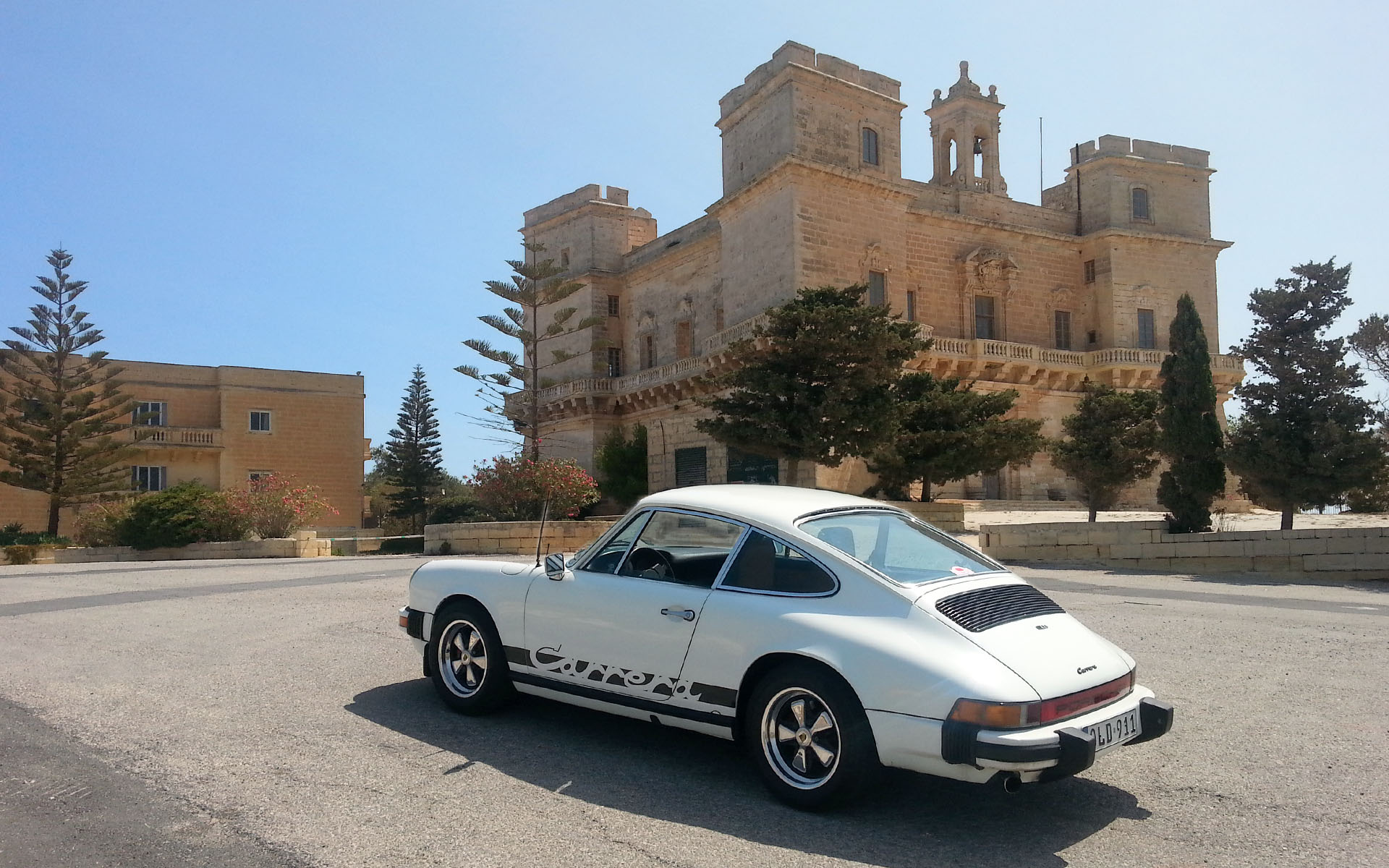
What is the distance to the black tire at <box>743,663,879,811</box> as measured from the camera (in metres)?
3.71

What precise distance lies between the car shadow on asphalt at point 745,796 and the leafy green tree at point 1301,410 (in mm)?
14328

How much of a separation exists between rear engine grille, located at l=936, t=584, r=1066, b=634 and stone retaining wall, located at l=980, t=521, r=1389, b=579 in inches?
492

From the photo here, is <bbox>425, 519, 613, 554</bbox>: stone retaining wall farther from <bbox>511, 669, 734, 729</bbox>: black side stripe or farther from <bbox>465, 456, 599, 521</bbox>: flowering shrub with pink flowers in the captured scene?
<bbox>511, 669, 734, 729</bbox>: black side stripe

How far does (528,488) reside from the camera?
2012cm

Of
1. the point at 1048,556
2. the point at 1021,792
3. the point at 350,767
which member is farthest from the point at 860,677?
the point at 1048,556

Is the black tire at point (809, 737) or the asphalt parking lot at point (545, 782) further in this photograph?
the black tire at point (809, 737)

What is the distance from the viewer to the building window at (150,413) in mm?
39128

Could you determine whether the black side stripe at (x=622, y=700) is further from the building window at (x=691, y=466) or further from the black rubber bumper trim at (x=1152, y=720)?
the building window at (x=691, y=466)

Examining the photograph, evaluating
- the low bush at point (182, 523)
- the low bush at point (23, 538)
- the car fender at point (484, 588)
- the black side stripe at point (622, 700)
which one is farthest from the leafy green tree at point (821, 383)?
the low bush at point (23, 538)

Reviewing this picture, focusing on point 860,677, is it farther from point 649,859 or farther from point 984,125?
point 984,125

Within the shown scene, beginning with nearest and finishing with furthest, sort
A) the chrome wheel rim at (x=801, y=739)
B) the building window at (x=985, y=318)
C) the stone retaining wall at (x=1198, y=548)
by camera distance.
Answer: the chrome wheel rim at (x=801, y=739)
the stone retaining wall at (x=1198, y=548)
the building window at (x=985, y=318)

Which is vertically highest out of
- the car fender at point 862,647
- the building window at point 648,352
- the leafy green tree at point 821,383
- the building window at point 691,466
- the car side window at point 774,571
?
the building window at point 648,352

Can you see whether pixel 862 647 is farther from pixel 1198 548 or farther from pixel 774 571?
pixel 1198 548

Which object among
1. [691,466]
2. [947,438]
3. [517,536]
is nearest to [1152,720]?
[517,536]
